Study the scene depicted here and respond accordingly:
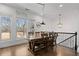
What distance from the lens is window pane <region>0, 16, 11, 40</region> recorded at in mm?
2830

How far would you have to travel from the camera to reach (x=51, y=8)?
2859 mm

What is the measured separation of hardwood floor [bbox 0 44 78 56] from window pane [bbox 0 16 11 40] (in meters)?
0.29

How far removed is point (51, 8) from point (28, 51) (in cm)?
117

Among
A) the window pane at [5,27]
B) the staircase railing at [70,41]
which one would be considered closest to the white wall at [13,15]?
the window pane at [5,27]

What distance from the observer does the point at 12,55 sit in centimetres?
275

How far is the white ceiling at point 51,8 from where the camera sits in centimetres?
273

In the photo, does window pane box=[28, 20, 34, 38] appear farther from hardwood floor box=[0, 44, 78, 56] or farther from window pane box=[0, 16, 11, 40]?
window pane box=[0, 16, 11, 40]

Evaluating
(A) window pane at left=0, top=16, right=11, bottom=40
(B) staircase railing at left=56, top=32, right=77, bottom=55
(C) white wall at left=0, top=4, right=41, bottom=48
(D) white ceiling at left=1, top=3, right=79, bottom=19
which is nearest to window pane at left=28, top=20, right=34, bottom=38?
(C) white wall at left=0, top=4, right=41, bottom=48

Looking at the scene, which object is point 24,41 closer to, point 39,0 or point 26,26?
point 26,26

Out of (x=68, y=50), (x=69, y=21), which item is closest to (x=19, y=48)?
(x=68, y=50)

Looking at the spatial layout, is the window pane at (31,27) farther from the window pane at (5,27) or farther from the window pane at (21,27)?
the window pane at (5,27)

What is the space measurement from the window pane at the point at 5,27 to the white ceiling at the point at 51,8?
388mm

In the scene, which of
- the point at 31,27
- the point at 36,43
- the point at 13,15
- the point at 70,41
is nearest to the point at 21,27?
the point at 31,27

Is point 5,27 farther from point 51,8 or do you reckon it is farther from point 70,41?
point 70,41
